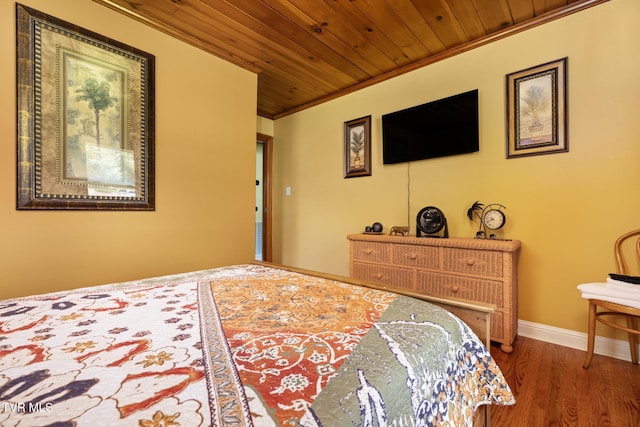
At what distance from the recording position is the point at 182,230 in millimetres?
2359

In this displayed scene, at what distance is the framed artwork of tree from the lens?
165 centimetres

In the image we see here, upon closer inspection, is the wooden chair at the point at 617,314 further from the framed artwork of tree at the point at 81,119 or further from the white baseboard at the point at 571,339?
the framed artwork of tree at the point at 81,119

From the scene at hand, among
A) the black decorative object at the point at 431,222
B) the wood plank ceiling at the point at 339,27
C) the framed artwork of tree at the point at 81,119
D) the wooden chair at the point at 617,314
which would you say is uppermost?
the wood plank ceiling at the point at 339,27

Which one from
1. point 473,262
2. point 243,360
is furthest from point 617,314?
point 243,360

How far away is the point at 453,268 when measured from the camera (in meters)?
2.16

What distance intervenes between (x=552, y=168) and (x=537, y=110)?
0.47 m

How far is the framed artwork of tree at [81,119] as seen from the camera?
1.65 m

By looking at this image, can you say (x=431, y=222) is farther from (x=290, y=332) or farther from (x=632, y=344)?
(x=290, y=332)

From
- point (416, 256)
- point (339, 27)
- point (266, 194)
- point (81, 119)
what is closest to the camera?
point (81, 119)

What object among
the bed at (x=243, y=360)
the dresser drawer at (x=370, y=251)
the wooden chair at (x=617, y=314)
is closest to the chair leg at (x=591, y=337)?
the wooden chair at (x=617, y=314)

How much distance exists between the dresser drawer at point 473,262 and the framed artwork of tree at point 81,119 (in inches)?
95.3

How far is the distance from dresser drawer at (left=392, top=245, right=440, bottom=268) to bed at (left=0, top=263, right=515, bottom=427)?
3.92 feet

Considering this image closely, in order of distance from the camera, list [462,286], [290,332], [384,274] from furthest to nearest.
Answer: [384,274] → [462,286] → [290,332]

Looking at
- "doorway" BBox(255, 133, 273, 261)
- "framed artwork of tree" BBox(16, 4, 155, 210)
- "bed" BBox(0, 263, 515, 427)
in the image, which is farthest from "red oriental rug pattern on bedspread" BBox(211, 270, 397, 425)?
"doorway" BBox(255, 133, 273, 261)
